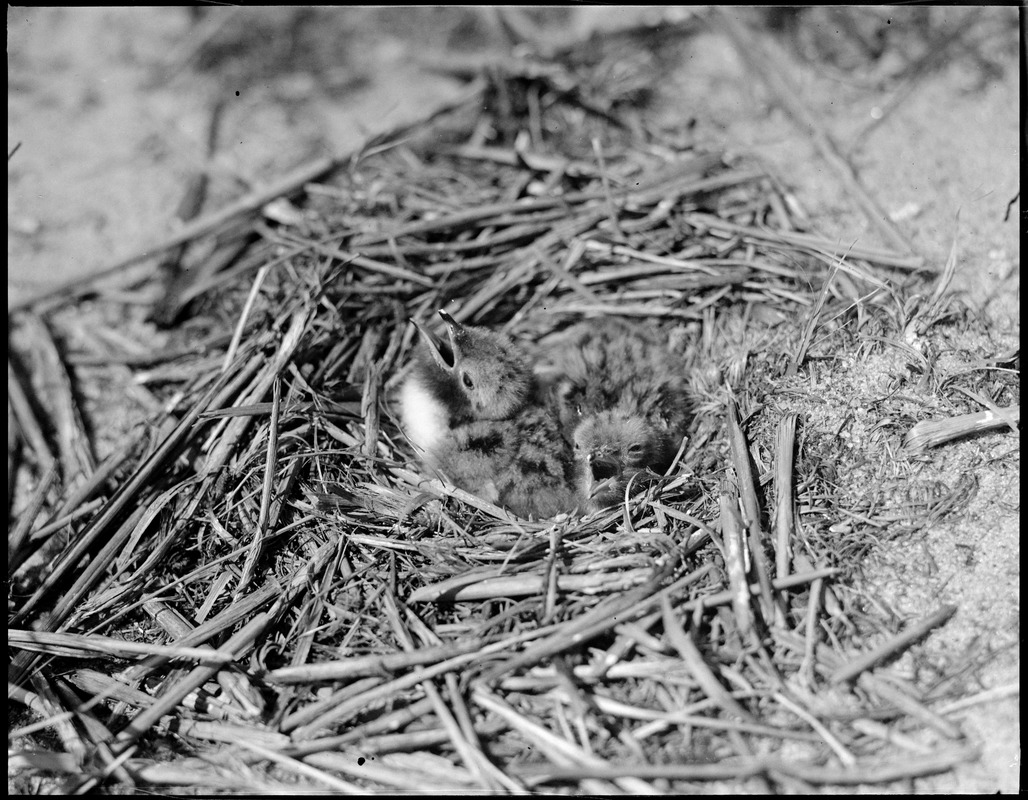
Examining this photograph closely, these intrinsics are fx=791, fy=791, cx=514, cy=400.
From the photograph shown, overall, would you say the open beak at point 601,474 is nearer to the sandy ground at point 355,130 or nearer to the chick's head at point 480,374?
the chick's head at point 480,374

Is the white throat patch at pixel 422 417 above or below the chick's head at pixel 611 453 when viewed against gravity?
above

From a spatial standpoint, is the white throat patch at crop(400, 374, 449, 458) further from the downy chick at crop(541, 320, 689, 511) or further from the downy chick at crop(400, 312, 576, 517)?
the downy chick at crop(541, 320, 689, 511)

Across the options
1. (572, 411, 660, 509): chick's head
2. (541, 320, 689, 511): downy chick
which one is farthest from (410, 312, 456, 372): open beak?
(572, 411, 660, 509): chick's head

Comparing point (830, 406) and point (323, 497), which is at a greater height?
point (323, 497)

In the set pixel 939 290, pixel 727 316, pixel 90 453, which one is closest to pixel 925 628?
pixel 939 290

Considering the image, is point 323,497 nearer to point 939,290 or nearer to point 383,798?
point 383,798

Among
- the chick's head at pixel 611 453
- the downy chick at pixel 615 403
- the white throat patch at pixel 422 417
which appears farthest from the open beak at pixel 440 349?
the chick's head at pixel 611 453

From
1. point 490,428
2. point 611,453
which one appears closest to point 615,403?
point 611,453
